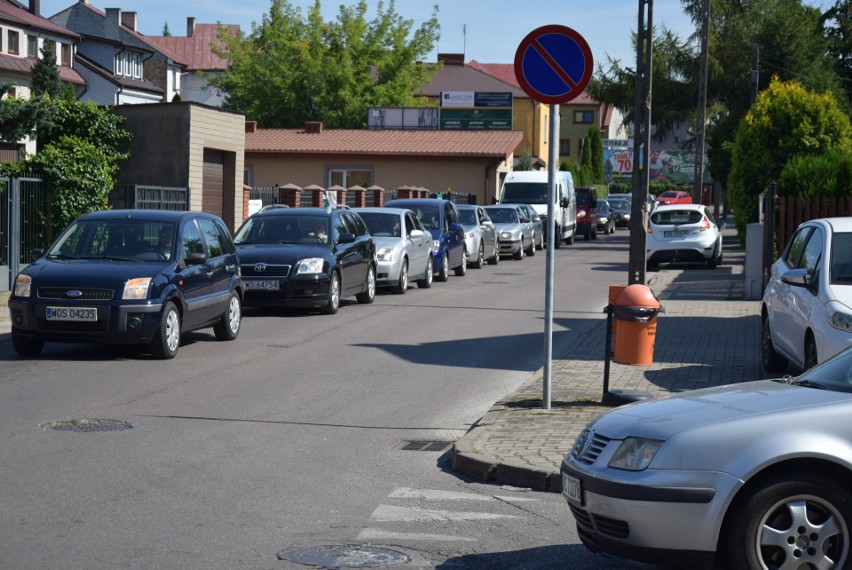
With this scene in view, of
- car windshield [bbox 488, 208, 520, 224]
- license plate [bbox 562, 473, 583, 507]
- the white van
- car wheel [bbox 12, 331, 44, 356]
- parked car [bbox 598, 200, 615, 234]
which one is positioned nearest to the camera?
license plate [bbox 562, 473, 583, 507]

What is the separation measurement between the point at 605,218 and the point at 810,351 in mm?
50101

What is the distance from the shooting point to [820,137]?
33.6 metres

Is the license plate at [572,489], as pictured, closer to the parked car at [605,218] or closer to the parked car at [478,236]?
the parked car at [478,236]

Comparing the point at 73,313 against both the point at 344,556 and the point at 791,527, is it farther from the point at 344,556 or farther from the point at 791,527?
the point at 791,527

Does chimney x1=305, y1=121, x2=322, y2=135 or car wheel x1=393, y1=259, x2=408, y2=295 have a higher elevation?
chimney x1=305, y1=121, x2=322, y2=135

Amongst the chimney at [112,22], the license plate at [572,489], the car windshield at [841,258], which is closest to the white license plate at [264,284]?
the car windshield at [841,258]

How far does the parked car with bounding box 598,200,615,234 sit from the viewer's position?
6050 centimetres

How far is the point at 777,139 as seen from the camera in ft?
110

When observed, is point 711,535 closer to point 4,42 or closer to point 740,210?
point 740,210

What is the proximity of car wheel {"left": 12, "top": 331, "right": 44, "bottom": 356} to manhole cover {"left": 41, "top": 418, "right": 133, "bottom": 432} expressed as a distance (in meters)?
4.09

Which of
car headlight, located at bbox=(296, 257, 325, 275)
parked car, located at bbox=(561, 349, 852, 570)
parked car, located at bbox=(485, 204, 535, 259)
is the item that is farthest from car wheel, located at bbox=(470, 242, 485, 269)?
parked car, located at bbox=(561, 349, 852, 570)

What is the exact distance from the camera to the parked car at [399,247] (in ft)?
75.6

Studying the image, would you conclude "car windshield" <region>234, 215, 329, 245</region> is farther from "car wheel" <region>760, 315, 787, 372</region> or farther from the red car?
the red car

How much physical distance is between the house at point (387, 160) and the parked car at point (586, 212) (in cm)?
594
